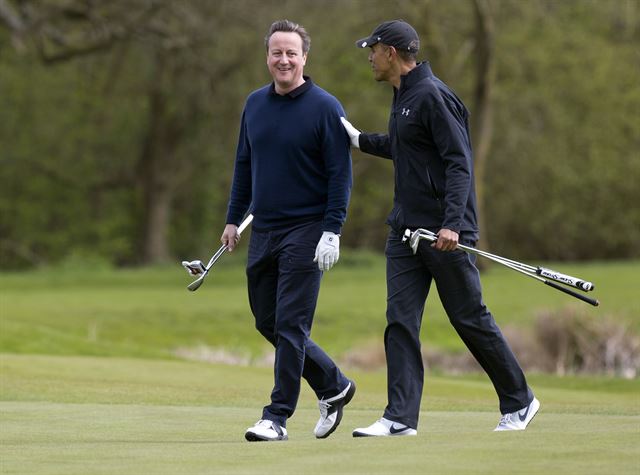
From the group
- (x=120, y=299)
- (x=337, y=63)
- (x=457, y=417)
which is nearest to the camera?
(x=457, y=417)

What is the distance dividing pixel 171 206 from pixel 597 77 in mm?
13458

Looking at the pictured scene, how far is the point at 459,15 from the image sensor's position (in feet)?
118

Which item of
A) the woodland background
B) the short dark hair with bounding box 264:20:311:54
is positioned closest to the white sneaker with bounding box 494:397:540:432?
the short dark hair with bounding box 264:20:311:54

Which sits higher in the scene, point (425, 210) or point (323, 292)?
point (425, 210)

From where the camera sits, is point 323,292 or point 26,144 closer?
point 323,292

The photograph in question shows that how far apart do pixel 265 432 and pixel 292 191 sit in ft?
3.83

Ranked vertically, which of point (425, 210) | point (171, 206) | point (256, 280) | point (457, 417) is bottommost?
point (171, 206)

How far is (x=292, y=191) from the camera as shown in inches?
269

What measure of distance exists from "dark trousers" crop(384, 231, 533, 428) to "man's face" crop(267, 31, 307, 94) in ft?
2.95

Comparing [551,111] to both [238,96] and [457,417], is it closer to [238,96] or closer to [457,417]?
[238,96]

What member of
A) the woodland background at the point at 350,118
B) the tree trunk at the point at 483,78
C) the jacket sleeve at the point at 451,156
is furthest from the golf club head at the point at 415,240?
the woodland background at the point at 350,118

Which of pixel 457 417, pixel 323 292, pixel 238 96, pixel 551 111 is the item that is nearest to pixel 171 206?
pixel 238 96

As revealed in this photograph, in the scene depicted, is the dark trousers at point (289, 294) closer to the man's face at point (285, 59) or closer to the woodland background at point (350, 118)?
the man's face at point (285, 59)

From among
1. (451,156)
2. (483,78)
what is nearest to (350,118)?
(483,78)
